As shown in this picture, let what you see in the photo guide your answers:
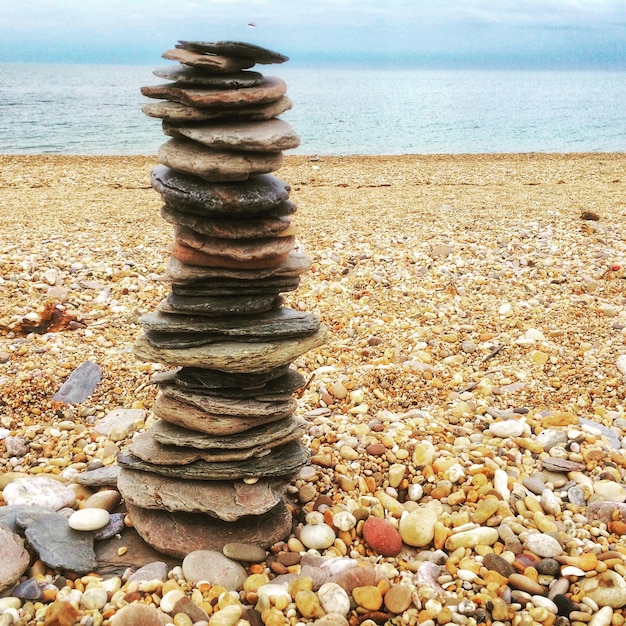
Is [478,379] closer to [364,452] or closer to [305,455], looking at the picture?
[364,452]

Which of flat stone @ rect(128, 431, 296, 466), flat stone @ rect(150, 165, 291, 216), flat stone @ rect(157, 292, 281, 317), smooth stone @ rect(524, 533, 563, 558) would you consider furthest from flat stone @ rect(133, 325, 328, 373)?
smooth stone @ rect(524, 533, 563, 558)

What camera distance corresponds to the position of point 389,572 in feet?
13.2

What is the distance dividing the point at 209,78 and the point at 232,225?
0.89 metres

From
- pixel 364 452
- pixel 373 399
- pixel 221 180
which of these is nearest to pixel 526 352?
pixel 373 399

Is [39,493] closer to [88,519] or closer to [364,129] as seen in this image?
[88,519]

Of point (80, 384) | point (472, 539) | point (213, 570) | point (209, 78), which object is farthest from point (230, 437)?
point (80, 384)

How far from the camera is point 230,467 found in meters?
→ 4.30

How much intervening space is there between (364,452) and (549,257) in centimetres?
606

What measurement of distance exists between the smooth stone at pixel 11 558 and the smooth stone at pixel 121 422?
5.63ft

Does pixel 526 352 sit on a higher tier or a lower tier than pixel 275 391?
lower

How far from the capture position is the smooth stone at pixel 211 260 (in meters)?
4.28

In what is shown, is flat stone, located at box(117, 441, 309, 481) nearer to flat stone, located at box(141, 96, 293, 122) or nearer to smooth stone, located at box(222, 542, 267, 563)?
smooth stone, located at box(222, 542, 267, 563)

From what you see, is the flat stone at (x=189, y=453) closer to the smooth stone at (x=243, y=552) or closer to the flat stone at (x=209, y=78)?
the smooth stone at (x=243, y=552)

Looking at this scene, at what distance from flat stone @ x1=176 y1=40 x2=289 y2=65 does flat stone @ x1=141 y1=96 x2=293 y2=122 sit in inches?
→ 10.5
